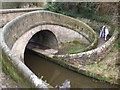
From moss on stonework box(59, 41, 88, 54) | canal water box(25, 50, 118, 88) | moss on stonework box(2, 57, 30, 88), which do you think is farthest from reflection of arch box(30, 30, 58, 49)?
moss on stonework box(2, 57, 30, 88)

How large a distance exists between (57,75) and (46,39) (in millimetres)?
6281

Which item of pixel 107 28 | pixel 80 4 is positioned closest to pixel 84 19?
pixel 80 4

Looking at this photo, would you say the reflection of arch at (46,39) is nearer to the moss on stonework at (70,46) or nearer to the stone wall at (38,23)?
the moss on stonework at (70,46)

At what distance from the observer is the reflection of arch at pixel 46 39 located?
1829 cm

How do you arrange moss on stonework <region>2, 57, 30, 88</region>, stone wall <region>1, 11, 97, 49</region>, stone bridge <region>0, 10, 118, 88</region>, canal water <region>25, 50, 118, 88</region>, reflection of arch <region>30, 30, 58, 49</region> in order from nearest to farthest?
moss on stonework <region>2, 57, 30, 88</region> < stone bridge <region>0, 10, 118, 88</region> < stone wall <region>1, 11, 97, 49</region> < canal water <region>25, 50, 118, 88</region> < reflection of arch <region>30, 30, 58, 49</region>

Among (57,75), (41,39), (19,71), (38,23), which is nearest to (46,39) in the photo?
(41,39)

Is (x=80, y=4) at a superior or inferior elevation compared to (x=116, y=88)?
superior

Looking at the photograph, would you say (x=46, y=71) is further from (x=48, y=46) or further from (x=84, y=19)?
(x=84, y=19)

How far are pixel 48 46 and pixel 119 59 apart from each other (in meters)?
7.86

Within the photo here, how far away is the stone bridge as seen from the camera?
20.7 feet

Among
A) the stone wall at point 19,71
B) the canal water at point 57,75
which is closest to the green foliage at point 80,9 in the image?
the canal water at point 57,75

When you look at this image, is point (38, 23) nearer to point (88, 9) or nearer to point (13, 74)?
point (88, 9)

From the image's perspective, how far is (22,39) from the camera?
12.1 m

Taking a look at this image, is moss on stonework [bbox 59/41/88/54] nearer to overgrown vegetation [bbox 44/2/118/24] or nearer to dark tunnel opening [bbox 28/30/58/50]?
dark tunnel opening [bbox 28/30/58/50]
